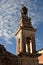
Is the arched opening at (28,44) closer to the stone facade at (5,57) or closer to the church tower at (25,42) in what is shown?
the church tower at (25,42)

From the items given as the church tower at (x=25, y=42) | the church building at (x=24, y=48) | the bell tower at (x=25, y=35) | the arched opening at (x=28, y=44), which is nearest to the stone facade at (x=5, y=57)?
the church building at (x=24, y=48)

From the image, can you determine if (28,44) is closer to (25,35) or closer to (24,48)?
(25,35)

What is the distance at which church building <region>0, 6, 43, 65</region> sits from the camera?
70.3 ft

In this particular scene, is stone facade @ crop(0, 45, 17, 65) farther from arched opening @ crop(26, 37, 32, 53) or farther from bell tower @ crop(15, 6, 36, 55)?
arched opening @ crop(26, 37, 32, 53)

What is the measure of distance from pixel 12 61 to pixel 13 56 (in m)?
0.47

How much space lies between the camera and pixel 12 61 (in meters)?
21.6

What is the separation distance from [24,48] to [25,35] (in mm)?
1490

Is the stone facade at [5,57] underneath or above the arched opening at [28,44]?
underneath

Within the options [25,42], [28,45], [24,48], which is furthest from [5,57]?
[28,45]

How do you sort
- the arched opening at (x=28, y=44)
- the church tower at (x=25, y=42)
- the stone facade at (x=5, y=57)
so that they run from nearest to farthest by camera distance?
the stone facade at (x=5, y=57)
the church tower at (x=25, y=42)
the arched opening at (x=28, y=44)

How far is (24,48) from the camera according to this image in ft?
76.4

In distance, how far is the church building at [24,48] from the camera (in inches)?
843

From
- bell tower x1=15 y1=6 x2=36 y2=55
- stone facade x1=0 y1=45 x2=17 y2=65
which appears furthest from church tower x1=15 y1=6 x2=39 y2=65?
stone facade x1=0 y1=45 x2=17 y2=65

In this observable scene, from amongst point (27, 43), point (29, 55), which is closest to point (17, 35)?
point (27, 43)
